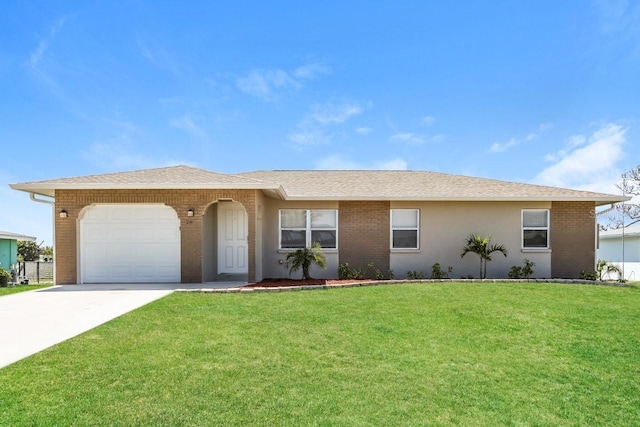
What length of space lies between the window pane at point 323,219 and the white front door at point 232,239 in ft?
8.04

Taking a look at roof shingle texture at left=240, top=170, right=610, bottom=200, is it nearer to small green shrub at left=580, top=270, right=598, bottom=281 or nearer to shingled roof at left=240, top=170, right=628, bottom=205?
shingled roof at left=240, top=170, right=628, bottom=205

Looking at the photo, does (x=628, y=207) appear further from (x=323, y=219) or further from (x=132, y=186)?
(x=132, y=186)

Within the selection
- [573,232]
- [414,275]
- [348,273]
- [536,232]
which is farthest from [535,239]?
[348,273]

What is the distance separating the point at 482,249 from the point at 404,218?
9.22 ft

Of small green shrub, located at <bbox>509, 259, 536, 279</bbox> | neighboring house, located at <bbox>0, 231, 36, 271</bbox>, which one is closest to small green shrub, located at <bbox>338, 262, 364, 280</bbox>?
small green shrub, located at <bbox>509, 259, 536, 279</bbox>

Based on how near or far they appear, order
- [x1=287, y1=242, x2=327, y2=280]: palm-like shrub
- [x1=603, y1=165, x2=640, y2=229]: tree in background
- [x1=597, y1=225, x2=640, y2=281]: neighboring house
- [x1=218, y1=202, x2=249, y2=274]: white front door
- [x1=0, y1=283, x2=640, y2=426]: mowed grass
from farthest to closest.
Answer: [x1=597, y1=225, x2=640, y2=281]: neighboring house
[x1=603, y1=165, x2=640, y2=229]: tree in background
[x1=218, y1=202, x2=249, y2=274]: white front door
[x1=287, y1=242, x2=327, y2=280]: palm-like shrub
[x1=0, y1=283, x2=640, y2=426]: mowed grass

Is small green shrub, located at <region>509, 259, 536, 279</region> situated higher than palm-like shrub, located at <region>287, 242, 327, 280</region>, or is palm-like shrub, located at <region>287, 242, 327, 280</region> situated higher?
palm-like shrub, located at <region>287, 242, 327, 280</region>

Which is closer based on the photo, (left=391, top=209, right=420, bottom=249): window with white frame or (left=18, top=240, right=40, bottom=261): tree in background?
(left=391, top=209, right=420, bottom=249): window with white frame

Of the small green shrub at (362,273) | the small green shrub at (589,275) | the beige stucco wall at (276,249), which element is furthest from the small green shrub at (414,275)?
the small green shrub at (589,275)

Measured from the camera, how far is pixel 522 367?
5078 mm

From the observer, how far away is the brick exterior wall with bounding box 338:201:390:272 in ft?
45.8

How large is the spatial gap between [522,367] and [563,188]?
482 inches

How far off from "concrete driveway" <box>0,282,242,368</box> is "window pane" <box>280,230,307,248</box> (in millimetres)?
3098

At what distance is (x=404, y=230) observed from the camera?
14.2 metres
